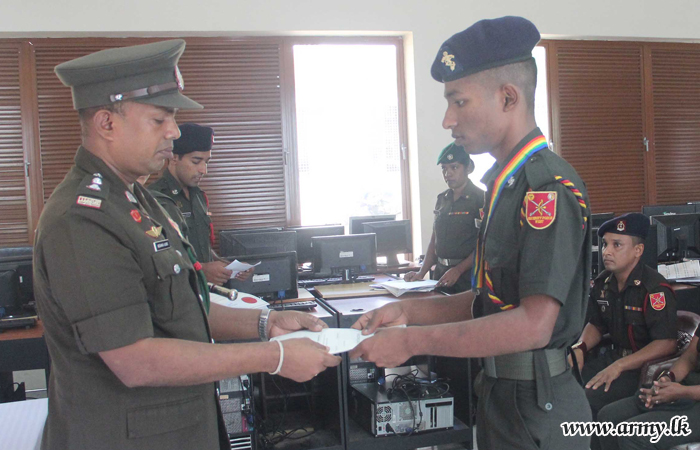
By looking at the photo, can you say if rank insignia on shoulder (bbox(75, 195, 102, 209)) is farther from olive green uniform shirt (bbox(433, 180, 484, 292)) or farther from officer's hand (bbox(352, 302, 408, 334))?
olive green uniform shirt (bbox(433, 180, 484, 292))

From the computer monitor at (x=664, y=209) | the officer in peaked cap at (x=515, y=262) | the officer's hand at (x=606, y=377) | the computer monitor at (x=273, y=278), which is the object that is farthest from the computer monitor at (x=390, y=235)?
the officer in peaked cap at (x=515, y=262)

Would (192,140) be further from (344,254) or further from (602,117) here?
(602,117)

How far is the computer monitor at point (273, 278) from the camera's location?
335cm

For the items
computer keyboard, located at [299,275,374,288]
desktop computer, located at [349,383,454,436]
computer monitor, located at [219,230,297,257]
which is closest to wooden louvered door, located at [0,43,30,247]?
computer monitor, located at [219,230,297,257]

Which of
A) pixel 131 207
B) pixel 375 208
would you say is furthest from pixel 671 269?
pixel 131 207

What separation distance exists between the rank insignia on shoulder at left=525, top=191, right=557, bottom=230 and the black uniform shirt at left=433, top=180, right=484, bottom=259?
3028mm

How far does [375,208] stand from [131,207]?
14.9ft

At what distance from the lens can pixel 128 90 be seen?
1.26 m

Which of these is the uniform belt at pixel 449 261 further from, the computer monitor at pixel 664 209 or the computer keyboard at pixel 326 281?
the computer monitor at pixel 664 209

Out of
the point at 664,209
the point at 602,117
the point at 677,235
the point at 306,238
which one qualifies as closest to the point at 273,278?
the point at 306,238

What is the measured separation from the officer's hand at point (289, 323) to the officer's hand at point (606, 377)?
71.9 inches

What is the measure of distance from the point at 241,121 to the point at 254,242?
1.87 m

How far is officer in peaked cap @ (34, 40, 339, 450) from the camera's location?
1.13m

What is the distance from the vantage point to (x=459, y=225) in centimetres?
434
